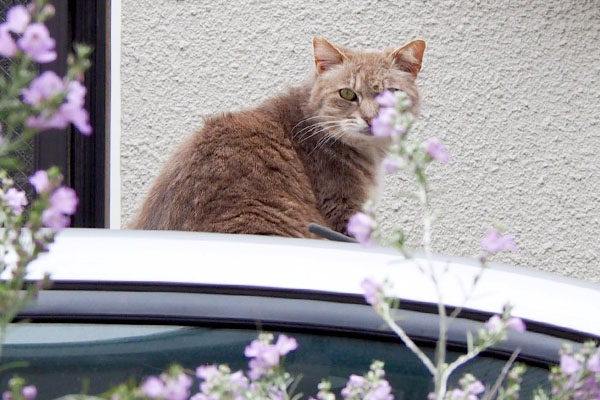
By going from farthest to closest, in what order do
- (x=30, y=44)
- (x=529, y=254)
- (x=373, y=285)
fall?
(x=529, y=254) → (x=373, y=285) → (x=30, y=44)

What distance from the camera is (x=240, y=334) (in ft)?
4.74

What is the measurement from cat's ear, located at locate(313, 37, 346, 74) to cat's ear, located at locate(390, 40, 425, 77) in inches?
7.6

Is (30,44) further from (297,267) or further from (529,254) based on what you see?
(529,254)

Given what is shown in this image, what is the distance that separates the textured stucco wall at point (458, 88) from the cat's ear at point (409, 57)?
2.83 feet

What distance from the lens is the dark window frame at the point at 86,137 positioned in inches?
159

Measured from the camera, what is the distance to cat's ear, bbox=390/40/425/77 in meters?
3.29

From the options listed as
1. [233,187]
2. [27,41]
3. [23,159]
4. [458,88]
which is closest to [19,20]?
[27,41]

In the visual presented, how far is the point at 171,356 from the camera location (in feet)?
4.71

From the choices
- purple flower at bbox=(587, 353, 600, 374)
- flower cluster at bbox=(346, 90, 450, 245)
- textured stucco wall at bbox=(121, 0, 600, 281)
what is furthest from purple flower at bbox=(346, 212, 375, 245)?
textured stucco wall at bbox=(121, 0, 600, 281)

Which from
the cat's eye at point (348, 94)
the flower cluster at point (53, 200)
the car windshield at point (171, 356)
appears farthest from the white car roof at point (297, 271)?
the cat's eye at point (348, 94)

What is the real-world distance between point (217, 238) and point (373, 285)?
79cm

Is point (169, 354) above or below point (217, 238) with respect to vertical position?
below

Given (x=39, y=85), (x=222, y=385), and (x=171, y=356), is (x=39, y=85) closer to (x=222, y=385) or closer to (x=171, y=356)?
(x=222, y=385)

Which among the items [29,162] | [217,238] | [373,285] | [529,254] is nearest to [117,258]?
[217,238]
